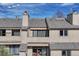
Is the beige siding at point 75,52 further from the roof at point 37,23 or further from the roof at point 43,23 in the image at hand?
the roof at point 37,23

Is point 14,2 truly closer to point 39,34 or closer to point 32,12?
point 32,12

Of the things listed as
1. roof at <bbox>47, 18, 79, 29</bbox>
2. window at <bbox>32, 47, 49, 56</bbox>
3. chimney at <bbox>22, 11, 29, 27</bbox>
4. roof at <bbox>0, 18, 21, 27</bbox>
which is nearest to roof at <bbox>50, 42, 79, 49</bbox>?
window at <bbox>32, 47, 49, 56</bbox>

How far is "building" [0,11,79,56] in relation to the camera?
2.60 meters

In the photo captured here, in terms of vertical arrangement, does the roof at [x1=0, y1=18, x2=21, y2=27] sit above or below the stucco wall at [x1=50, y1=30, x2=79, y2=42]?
above

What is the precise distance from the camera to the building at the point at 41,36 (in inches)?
103

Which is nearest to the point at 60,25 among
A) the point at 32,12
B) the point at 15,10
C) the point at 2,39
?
the point at 32,12

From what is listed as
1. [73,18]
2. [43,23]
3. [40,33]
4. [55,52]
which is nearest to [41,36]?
[40,33]

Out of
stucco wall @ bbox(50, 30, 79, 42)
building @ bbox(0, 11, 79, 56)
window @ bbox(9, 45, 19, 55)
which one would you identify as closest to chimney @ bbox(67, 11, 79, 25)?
building @ bbox(0, 11, 79, 56)

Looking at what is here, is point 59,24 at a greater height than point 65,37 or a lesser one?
greater

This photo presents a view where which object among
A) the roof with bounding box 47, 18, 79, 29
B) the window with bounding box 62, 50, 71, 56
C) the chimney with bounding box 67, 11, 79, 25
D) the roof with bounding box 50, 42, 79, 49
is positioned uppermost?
the chimney with bounding box 67, 11, 79, 25

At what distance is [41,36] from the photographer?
2.65 metres

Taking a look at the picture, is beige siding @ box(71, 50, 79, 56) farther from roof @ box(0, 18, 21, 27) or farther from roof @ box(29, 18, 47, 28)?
roof @ box(0, 18, 21, 27)

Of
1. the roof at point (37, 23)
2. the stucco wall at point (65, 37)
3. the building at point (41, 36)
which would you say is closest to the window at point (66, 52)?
the building at point (41, 36)

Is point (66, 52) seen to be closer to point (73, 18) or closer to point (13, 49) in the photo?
point (73, 18)
